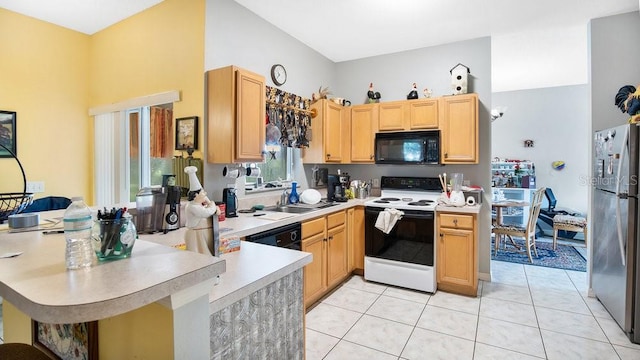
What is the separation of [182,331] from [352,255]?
2.99 metres

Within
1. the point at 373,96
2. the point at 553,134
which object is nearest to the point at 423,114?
the point at 373,96

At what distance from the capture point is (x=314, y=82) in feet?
13.6

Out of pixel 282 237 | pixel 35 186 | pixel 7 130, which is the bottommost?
pixel 282 237

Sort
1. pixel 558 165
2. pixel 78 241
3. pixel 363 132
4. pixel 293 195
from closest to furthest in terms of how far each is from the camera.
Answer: pixel 78 241, pixel 293 195, pixel 363 132, pixel 558 165

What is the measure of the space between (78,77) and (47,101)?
0.44m

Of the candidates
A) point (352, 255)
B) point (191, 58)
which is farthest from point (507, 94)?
point (191, 58)

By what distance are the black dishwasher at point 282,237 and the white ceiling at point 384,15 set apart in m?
2.06

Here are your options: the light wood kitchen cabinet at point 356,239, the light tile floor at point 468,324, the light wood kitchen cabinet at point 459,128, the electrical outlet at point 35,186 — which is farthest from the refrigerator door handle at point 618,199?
the electrical outlet at point 35,186

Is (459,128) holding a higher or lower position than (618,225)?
higher

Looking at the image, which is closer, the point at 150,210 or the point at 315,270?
the point at 150,210

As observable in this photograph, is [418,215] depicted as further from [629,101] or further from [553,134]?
[553,134]

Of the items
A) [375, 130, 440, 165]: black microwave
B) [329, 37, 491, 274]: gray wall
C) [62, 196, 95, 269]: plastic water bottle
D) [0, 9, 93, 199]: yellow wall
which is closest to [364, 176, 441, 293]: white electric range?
[375, 130, 440, 165]: black microwave

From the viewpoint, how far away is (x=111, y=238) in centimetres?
100

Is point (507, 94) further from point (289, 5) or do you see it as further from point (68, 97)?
point (68, 97)
